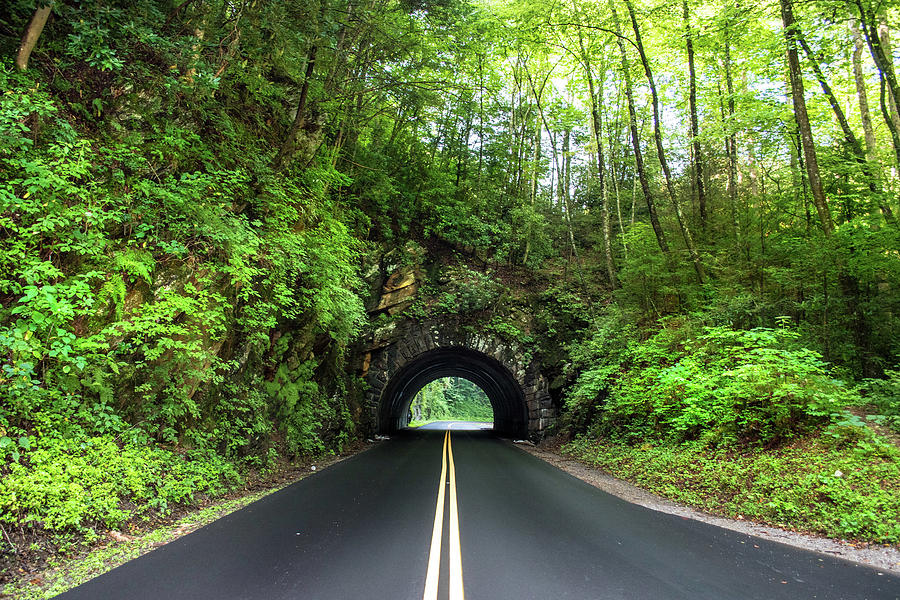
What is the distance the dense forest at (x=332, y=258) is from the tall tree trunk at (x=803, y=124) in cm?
6

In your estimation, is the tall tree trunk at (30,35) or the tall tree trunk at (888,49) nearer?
the tall tree trunk at (30,35)

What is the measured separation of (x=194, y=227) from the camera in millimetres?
6141

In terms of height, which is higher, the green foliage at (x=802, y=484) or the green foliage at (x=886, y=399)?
the green foliage at (x=886, y=399)

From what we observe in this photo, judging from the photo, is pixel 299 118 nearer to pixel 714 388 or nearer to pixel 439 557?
pixel 439 557

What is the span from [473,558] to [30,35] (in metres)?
7.68

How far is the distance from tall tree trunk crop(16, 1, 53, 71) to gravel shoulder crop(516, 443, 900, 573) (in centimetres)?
1014

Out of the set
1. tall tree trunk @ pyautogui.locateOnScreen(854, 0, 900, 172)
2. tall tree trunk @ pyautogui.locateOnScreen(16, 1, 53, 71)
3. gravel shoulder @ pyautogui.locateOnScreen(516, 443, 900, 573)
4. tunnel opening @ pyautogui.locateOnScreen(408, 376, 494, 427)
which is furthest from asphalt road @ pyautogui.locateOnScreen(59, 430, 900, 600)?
tunnel opening @ pyautogui.locateOnScreen(408, 376, 494, 427)

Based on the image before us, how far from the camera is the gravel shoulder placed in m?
4.16

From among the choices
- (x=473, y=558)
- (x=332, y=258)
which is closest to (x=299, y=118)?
(x=332, y=258)

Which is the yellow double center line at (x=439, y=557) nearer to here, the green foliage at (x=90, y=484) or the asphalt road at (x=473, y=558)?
the asphalt road at (x=473, y=558)

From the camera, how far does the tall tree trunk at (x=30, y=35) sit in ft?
16.2

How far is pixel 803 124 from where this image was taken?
916 centimetres

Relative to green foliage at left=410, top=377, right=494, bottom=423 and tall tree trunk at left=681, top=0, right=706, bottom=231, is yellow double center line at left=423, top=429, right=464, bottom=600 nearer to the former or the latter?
tall tree trunk at left=681, top=0, right=706, bottom=231

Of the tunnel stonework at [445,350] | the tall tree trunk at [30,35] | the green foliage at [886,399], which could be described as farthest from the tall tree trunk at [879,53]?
the tall tree trunk at [30,35]
